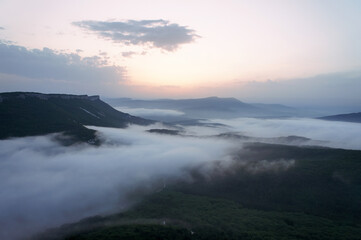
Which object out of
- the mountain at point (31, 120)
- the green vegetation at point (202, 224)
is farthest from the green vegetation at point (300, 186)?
the mountain at point (31, 120)

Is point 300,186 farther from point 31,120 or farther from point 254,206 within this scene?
point 31,120

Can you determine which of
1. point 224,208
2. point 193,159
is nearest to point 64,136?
point 193,159

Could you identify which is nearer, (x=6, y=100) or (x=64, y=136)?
(x=64, y=136)

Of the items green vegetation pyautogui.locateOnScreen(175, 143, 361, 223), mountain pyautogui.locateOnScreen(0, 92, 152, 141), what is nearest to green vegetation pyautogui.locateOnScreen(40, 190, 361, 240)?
green vegetation pyautogui.locateOnScreen(175, 143, 361, 223)

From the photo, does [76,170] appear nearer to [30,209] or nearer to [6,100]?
[30,209]

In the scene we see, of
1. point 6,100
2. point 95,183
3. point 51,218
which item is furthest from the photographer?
point 6,100

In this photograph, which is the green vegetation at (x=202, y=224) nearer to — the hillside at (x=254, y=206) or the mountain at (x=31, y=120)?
the hillside at (x=254, y=206)

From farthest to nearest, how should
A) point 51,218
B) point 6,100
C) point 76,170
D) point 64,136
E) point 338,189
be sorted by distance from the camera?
point 6,100 → point 64,136 → point 76,170 → point 338,189 → point 51,218

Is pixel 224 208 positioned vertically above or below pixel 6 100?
below
